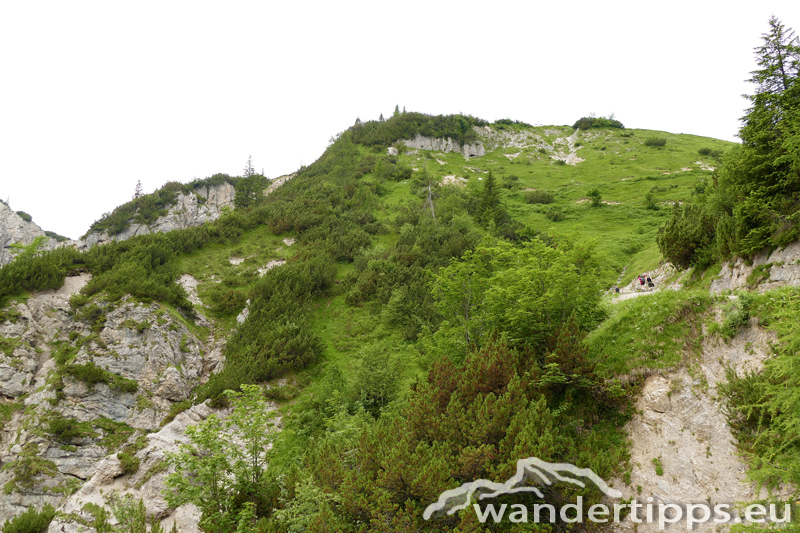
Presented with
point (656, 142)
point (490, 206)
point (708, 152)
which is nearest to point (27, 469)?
point (490, 206)

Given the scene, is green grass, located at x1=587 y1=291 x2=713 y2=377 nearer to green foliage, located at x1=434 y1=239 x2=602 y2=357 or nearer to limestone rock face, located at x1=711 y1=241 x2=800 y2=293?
green foliage, located at x1=434 y1=239 x2=602 y2=357

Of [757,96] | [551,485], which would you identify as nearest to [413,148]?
[757,96]

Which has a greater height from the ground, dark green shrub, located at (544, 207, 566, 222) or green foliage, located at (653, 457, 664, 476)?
dark green shrub, located at (544, 207, 566, 222)

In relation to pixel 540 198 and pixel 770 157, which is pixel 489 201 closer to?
pixel 540 198

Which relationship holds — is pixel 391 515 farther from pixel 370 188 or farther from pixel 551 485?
pixel 370 188

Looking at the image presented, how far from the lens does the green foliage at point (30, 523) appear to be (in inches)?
382

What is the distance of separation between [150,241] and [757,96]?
34237 mm

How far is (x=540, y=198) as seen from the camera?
44188 mm

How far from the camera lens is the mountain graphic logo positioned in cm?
654

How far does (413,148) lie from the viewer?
6481 centimetres

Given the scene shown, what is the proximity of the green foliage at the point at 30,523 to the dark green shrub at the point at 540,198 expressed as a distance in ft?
153

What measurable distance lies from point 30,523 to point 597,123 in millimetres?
101477

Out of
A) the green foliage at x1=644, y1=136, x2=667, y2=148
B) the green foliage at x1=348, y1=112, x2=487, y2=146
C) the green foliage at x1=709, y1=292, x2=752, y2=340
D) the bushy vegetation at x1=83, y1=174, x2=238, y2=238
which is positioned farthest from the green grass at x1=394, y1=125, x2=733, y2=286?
the bushy vegetation at x1=83, y1=174, x2=238, y2=238

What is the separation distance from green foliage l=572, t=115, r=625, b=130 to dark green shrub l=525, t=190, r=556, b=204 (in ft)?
163
